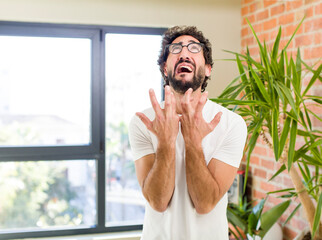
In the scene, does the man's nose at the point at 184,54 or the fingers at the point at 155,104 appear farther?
the man's nose at the point at 184,54

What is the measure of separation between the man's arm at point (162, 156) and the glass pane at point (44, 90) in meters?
1.89

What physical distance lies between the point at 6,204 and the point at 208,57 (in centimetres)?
225

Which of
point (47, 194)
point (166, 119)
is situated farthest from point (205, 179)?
point (47, 194)

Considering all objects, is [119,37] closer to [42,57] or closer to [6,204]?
[42,57]

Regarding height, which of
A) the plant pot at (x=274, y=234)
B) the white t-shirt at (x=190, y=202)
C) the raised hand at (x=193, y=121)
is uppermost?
the raised hand at (x=193, y=121)

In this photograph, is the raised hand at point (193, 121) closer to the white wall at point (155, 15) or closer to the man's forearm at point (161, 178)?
the man's forearm at point (161, 178)

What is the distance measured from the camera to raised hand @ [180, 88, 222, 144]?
1462 mm

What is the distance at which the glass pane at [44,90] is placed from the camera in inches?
128

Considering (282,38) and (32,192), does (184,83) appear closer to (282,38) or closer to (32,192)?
(282,38)

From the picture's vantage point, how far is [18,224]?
3.34 meters

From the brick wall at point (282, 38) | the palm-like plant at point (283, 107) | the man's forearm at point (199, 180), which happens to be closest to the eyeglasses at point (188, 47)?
the man's forearm at point (199, 180)

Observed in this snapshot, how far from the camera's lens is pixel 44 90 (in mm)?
3301

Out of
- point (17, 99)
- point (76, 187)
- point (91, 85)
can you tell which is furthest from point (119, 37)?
point (76, 187)

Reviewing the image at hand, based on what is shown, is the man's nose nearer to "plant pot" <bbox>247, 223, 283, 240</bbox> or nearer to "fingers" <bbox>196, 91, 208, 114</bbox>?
"fingers" <bbox>196, 91, 208, 114</bbox>
